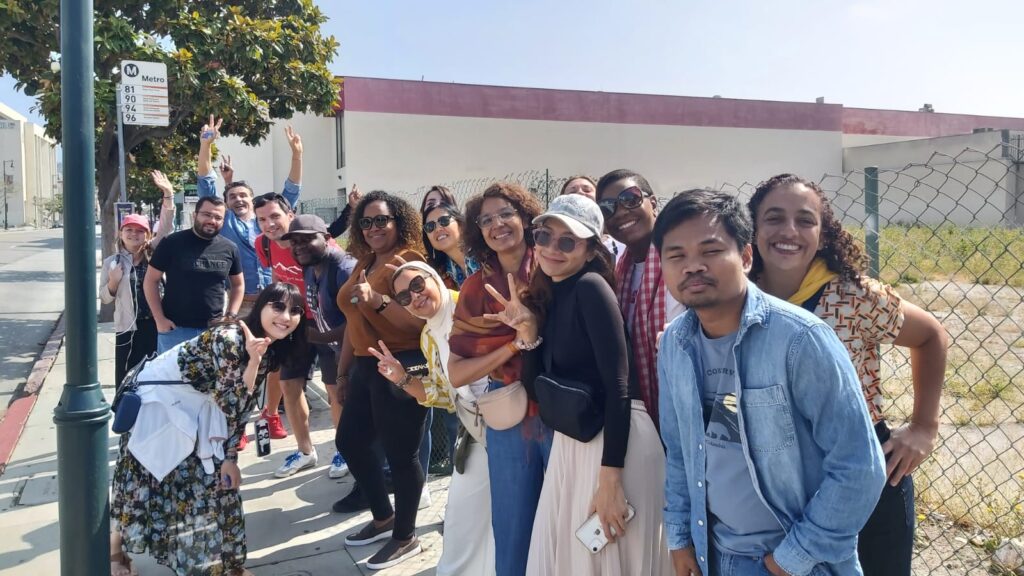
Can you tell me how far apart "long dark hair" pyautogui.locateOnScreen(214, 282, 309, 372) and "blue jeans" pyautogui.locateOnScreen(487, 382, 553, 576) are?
1354 millimetres

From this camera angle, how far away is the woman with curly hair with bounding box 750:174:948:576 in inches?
81.8

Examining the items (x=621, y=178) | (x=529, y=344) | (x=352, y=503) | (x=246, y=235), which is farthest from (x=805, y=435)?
(x=246, y=235)

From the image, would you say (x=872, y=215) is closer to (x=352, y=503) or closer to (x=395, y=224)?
(x=395, y=224)

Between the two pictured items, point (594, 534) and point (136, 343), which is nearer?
point (594, 534)

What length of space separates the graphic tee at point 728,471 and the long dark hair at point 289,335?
2213 mm

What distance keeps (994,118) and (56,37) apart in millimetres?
44017

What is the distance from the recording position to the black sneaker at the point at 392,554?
11.6ft

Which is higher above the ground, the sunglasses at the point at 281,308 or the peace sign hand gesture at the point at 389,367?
the sunglasses at the point at 281,308

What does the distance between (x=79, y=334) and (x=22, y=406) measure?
5259mm

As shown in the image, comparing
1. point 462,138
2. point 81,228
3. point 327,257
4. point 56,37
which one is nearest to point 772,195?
point 81,228

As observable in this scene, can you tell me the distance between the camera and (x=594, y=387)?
239 cm

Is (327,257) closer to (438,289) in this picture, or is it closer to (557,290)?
(438,289)

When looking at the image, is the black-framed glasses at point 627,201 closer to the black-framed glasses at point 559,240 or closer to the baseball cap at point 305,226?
the black-framed glasses at point 559,240

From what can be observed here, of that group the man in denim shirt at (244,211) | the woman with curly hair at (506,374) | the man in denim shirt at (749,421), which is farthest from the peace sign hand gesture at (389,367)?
the man in denim shirt at (244,211)
